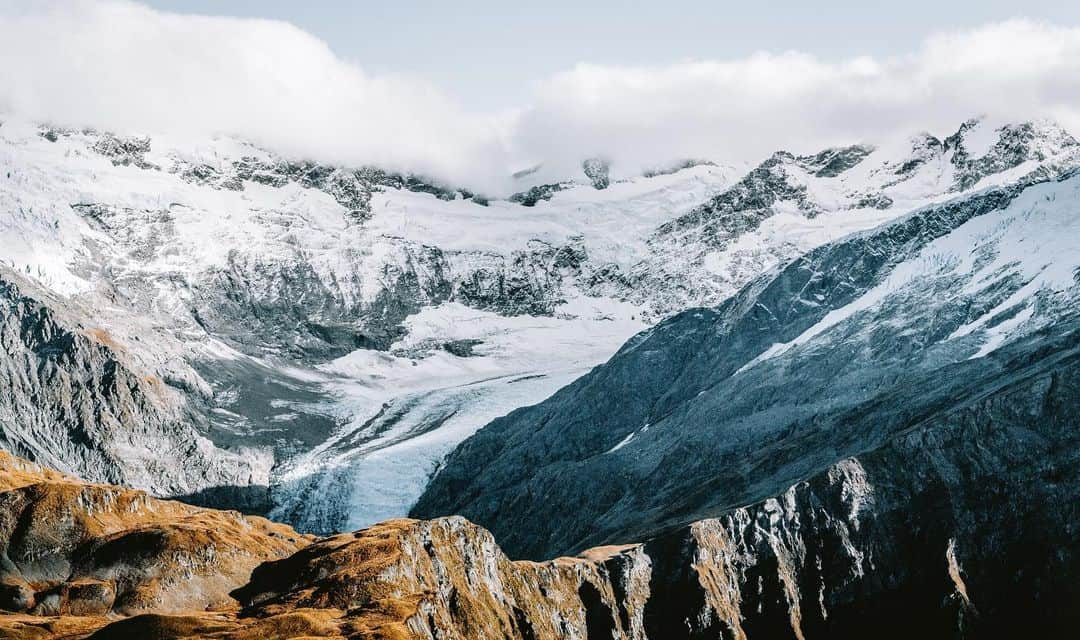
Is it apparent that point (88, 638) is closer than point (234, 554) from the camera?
Yes

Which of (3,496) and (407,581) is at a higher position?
(3,496)

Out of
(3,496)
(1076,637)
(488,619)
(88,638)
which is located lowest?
(1076,637)

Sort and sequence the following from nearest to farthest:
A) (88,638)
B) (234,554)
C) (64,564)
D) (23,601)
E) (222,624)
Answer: (88,638) < (222,624) < (23,601) < (64,564) < (234,554)

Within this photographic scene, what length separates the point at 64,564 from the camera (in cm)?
18250

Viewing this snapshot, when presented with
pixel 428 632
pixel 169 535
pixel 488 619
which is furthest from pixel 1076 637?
pixel 169 535

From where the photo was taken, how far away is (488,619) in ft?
627

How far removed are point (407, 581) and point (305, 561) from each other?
53.5 feet

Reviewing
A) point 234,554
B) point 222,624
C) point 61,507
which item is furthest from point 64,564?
point 222,624

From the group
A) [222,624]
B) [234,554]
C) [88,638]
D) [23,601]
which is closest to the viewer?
[88,638]

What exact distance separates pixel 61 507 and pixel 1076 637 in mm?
143170

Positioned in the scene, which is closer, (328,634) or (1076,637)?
(328,634)

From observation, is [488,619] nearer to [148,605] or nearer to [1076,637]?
[148,605]

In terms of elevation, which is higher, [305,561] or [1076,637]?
[305,561]

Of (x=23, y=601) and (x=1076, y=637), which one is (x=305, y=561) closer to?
(x=23, y=601)
